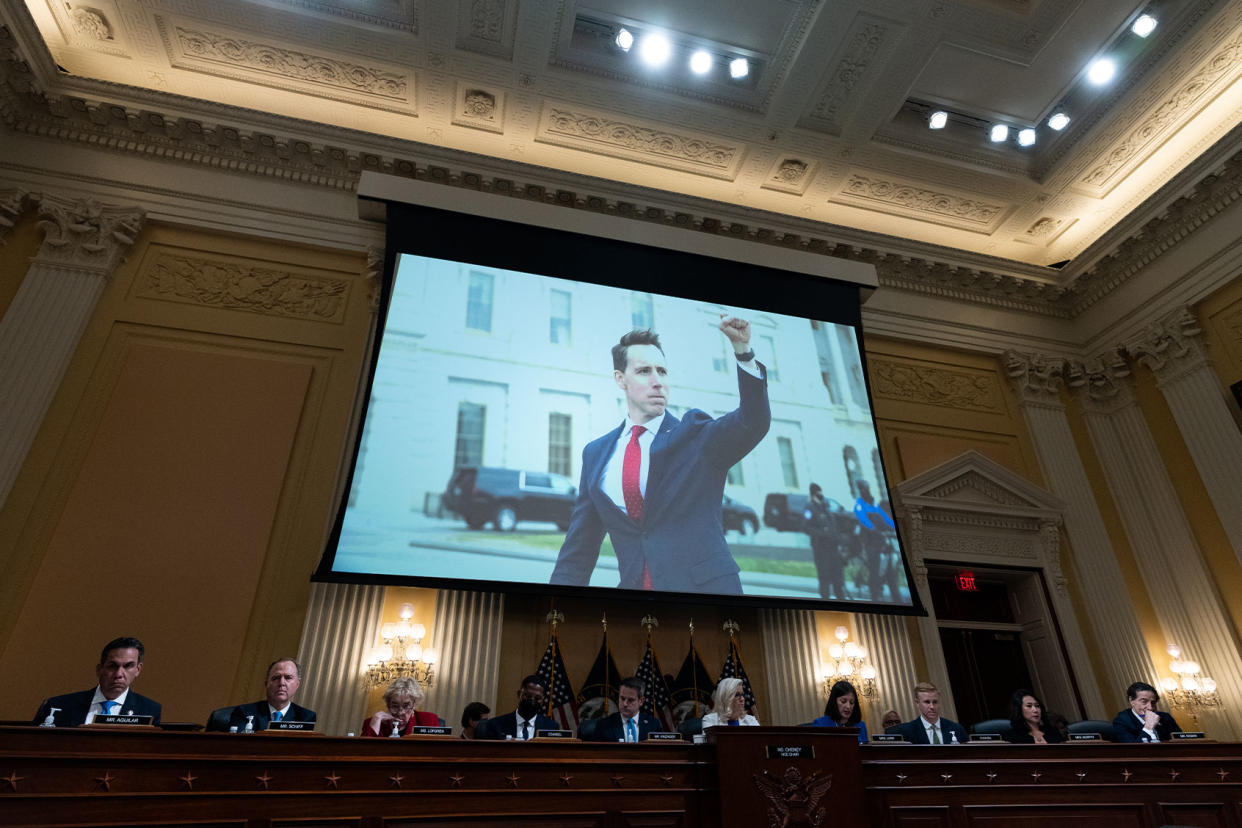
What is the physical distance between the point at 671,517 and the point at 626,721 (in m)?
2.27

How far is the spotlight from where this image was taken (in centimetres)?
753

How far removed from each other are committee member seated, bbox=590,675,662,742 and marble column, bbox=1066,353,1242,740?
6.15 meters

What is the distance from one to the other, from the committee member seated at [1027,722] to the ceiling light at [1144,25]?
652 centimetres

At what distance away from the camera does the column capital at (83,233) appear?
670 centimetres

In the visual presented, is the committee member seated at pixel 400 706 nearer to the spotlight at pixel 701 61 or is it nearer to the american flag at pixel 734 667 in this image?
the american flag at pixel 734 667

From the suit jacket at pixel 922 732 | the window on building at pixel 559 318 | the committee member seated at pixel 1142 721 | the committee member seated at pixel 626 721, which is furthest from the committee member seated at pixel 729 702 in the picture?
the window on building at pixel 559 318

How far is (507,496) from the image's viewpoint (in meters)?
6.21

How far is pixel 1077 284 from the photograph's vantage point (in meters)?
9.45

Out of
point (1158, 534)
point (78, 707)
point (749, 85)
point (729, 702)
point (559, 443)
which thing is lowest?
point (78, 707)

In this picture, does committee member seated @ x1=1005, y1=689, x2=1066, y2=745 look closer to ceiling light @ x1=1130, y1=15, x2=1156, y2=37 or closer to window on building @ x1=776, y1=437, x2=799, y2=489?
window on building @ x1=776, y1=437, x2=799, y2=489

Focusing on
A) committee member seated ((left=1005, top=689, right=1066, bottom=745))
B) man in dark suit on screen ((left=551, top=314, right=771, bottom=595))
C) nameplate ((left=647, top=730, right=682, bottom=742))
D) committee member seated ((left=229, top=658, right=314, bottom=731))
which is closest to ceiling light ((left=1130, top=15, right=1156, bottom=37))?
man in dark suit on screen ((left=551, top=314, right=771, bottom=595))

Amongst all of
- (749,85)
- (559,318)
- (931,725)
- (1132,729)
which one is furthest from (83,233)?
(1132,729)

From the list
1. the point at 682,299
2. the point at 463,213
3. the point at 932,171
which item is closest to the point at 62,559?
the point at 463,213

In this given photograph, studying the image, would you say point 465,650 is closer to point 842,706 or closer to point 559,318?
point 842,706
